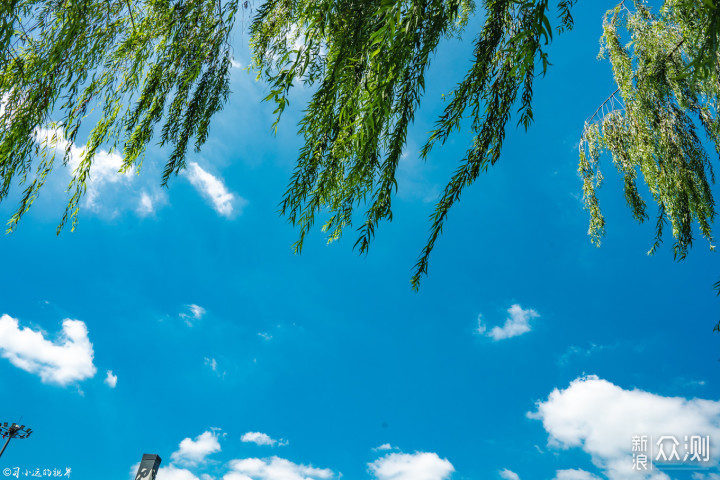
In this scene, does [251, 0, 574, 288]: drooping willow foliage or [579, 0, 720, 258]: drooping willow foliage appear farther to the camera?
[579, 0, 720, 258]: drooping willow foliage

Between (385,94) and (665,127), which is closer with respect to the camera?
(385,94)

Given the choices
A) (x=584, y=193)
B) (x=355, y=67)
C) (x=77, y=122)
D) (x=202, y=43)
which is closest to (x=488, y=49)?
(x=355, y=67)

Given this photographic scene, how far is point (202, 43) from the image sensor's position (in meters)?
1.78

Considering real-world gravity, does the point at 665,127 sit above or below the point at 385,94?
above

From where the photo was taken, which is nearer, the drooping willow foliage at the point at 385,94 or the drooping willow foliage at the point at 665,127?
the drooping willow foliage at the point at 385,94

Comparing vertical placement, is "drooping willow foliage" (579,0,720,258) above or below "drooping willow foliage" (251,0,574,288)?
above

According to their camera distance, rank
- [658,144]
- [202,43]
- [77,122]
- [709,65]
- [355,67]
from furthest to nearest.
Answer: [658,144]
[202,43]
[77,122]
[355,67]
[709,65]

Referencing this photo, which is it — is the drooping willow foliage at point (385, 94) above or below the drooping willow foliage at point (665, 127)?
below

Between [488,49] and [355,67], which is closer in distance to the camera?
[355,67]

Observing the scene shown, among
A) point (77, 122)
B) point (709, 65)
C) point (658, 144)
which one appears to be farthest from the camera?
point (658, 144)

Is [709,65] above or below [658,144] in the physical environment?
below

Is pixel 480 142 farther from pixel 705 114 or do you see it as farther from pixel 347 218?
pixel 705 114

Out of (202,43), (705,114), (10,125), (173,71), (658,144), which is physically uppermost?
(705,114)

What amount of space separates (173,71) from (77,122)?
0.43 meters
